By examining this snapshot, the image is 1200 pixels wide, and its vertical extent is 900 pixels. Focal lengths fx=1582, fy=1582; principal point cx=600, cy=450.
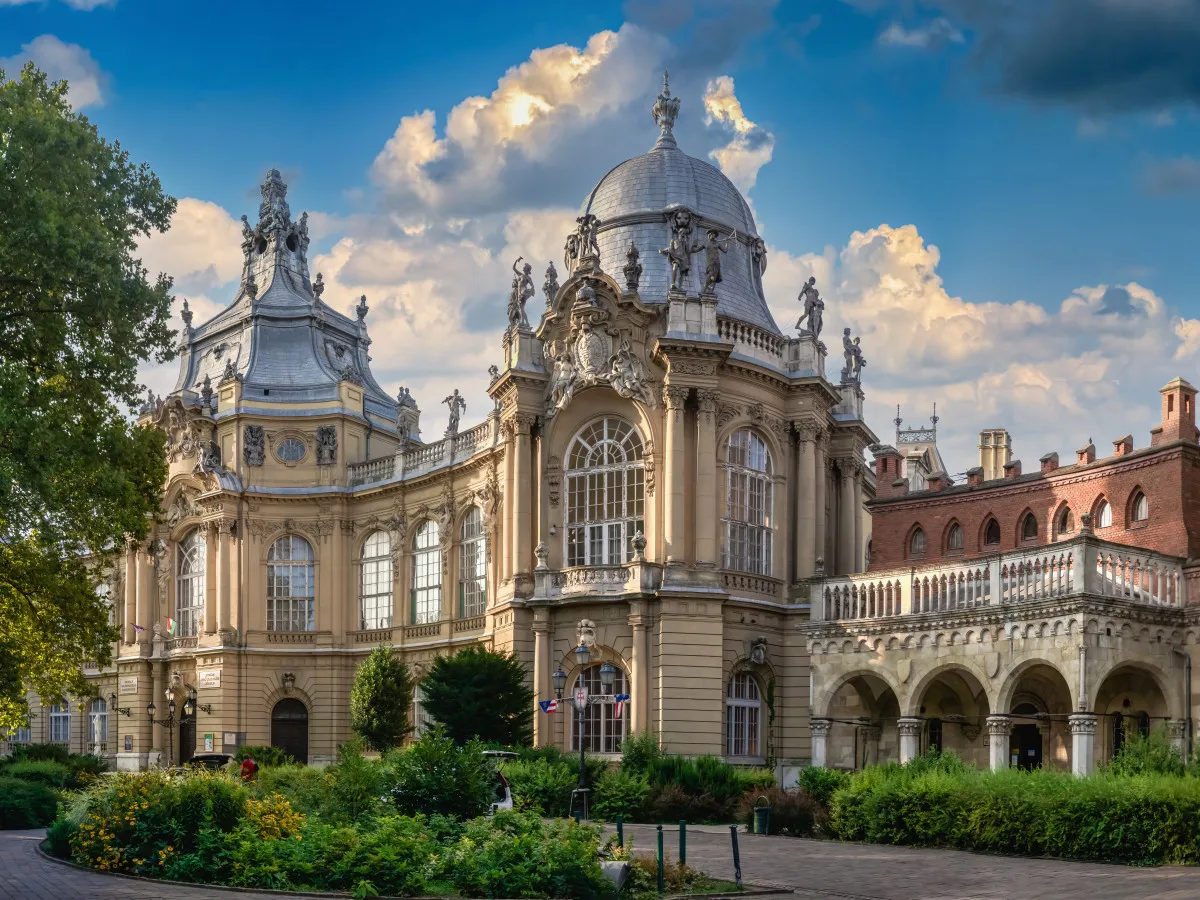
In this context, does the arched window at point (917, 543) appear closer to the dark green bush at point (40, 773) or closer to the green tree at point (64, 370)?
the green tree at point (64, 370)

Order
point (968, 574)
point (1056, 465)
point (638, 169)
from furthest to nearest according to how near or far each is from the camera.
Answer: point (638, 169), point (1056, 465), point (968, 574)

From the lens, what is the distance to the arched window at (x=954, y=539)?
4384 cm

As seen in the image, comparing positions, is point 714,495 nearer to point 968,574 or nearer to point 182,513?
point 968,574

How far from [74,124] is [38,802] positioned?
16976 mm

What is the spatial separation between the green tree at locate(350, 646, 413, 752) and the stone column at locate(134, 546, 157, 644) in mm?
17964

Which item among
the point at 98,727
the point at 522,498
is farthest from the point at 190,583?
the point at 522,498

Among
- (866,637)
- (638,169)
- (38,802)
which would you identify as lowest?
(38,802)

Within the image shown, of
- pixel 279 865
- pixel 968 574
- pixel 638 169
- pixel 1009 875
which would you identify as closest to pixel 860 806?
pixel 1009 875

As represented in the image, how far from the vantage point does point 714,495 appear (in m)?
43.6

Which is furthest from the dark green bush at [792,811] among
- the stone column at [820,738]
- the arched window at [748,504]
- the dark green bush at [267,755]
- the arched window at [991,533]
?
the dark green bush at [267,755]

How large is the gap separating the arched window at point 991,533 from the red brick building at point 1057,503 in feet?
0.09

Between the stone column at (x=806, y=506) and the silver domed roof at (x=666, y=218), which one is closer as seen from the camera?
the stone column at (x=806, y=506)

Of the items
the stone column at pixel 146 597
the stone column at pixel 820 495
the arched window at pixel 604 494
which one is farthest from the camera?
the stone column at pixel 146 597

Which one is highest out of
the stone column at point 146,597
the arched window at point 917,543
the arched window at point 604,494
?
the arched window at point 604,494
